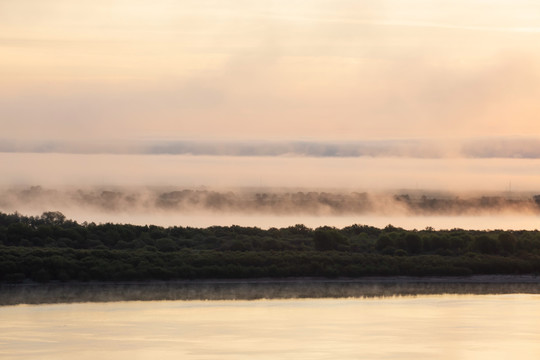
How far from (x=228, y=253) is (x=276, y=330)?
23834 millimetres

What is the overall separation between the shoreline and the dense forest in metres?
0.80

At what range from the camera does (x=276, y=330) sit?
35.4 metres

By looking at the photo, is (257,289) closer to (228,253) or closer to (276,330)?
(228,253)

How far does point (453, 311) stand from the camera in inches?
1647

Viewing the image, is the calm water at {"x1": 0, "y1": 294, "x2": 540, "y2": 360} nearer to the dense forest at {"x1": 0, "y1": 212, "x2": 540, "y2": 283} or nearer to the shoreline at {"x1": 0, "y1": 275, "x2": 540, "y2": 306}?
the shoreline at {"x1": 0, "y1": 275, "x2": 540, "y2": 306}

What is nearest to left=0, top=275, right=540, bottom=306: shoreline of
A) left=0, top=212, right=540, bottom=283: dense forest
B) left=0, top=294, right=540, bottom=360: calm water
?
left=0, top=212, right=540, bottom=283: dense forest

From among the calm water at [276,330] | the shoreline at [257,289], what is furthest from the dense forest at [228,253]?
the calm water at [276,330]

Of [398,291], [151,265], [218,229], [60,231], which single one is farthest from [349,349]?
[218,229]

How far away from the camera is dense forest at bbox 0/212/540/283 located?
51969 mm

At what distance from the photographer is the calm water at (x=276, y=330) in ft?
101

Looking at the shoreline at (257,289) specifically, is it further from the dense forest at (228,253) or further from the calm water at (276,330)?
the calm water at (276,330)

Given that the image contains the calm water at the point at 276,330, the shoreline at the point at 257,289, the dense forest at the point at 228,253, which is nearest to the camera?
the calm water at the point at 276,330

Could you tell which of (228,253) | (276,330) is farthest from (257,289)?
(276,330)

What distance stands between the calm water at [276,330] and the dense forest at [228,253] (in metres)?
8.55
